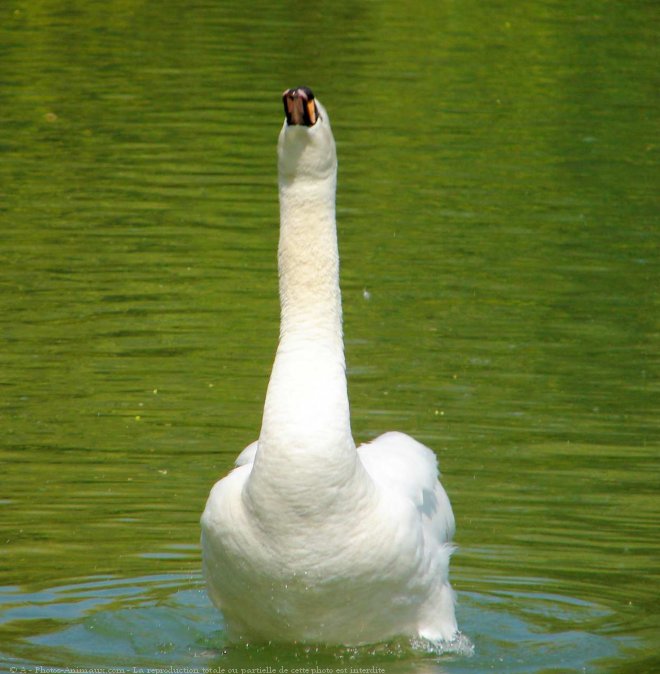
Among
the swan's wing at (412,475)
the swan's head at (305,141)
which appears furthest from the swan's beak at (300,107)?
the swan's wing at (412,475)

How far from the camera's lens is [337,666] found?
6906 millimetres

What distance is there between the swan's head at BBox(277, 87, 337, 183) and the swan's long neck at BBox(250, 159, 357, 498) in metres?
0.05

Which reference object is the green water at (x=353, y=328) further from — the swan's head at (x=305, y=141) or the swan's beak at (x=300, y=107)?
the swan's beak at (x=300, y=107)

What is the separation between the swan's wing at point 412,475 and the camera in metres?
7.05

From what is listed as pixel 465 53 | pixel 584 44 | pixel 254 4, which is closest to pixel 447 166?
pixel 465 53

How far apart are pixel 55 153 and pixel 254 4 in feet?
47.0

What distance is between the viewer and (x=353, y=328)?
41.7 ft

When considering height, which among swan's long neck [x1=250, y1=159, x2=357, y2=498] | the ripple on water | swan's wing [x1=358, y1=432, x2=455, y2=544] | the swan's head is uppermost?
the swan's head

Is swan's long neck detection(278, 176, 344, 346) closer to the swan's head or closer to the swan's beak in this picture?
the swan's head

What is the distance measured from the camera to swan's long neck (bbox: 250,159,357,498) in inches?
249

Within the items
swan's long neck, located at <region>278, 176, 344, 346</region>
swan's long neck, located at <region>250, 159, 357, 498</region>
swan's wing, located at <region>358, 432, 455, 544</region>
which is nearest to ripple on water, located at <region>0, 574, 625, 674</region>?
swan's wing, located at <region>358, 432, 455, 544</region>

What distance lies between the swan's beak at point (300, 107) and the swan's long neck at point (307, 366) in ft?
1.16

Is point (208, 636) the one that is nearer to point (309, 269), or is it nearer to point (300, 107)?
point (309, 269)

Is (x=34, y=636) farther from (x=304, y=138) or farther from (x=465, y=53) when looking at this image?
(x=465, y=53)
